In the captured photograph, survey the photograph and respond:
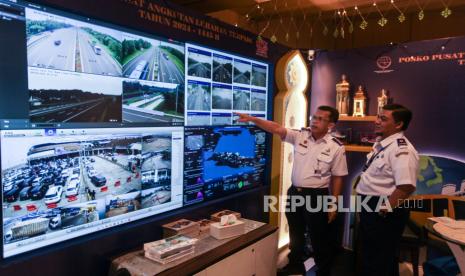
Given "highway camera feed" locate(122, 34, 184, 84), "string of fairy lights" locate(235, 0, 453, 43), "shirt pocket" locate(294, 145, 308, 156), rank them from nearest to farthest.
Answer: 1. "highway camera feed" locate(122, 34, 184, 84)
2. "shirt pocket" locate(294, 145, 308, 156)
3. "string of fairy lights" locate(235, 0, 453, 43)

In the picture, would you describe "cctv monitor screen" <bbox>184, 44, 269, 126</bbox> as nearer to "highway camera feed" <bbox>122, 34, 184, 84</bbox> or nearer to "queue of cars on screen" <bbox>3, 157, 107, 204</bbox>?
"highway camera feed" <bbox>122, 34, 184, 84</bbox>

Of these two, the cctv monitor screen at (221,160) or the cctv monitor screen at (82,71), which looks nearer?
the cctv monitor screen at (82,71)

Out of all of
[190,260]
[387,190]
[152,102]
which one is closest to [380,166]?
[387,190]

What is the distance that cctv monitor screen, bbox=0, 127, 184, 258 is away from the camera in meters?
1.62

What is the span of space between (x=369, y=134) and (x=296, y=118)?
2.87ft

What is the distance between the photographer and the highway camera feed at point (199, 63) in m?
2.51

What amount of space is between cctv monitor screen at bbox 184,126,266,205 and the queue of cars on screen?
31.4 inches

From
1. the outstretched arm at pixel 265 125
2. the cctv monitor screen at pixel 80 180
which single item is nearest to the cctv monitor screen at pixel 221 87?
the outstretched arm at pixel 265 125

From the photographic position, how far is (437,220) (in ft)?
8.75

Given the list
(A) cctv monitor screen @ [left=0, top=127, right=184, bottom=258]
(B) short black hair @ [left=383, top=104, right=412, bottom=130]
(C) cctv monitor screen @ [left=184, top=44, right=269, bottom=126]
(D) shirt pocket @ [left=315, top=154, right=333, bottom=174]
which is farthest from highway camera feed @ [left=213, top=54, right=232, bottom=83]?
(B) short black hair @ [left=383, top=104, right=412, bottom=130]

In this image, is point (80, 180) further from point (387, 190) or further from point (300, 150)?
point (387, 190)

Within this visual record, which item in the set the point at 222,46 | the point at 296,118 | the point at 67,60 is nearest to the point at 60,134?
the point at 67,60

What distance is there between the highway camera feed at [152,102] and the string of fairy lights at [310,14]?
1.62 meters

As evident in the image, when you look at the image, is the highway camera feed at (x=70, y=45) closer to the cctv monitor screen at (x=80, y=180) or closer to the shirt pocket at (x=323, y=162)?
the cctv monitor screen at (x=80, y=180)
